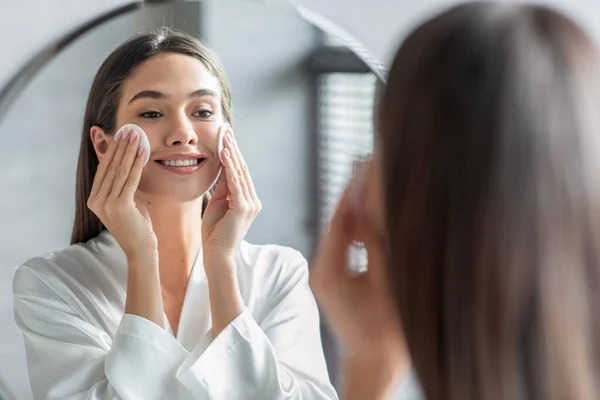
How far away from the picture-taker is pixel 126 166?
0.52 meters

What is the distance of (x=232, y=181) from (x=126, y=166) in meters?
0.08

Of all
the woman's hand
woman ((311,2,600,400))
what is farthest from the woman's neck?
woman ((311,2,600,400))

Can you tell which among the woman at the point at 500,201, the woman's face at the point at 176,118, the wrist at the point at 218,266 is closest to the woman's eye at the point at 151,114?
the woman's face at the point at 176,118

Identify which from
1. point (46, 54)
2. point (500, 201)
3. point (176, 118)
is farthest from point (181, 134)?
point (500, 201)

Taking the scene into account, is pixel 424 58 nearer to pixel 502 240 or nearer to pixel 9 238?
pixel 502 240

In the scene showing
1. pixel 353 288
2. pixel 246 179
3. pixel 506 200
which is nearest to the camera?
pixel 506 200

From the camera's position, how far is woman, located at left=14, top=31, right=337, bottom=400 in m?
0.52

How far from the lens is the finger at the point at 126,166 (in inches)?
20.3

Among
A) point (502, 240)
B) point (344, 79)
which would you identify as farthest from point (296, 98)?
point (502, 240)

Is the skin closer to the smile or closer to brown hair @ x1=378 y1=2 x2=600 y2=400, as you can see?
the smile

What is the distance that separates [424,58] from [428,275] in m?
0.10

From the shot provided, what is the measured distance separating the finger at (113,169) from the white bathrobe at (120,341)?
1.2 inches

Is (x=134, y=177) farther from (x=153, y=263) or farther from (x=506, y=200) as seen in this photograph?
(x=506, y=200)

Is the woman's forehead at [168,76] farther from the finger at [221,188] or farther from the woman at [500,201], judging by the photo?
the woman at [500,201]
